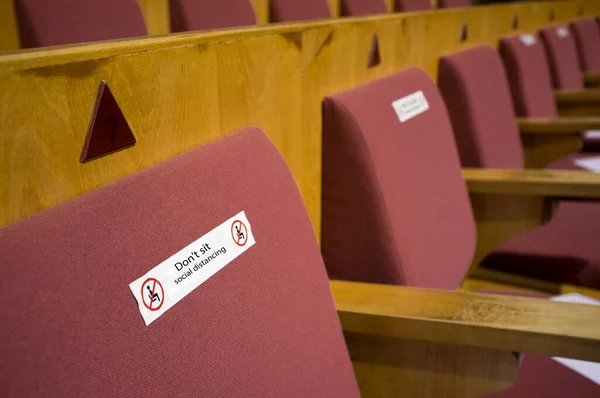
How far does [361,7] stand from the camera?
1.46 metres

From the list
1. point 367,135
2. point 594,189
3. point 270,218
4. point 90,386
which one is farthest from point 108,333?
point 594,189

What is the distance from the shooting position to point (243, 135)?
0.41 metres

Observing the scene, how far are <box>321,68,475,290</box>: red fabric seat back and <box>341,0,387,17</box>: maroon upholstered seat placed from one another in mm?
814

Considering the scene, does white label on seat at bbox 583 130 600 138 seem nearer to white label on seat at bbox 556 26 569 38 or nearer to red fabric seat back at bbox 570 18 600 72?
white label on seat at bbox 556 26 569 38

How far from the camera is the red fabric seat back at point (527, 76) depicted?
118 cm

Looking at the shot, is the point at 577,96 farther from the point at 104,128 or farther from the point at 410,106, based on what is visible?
the point at 104,128

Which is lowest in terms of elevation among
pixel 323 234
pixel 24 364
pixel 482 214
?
pixel 482 214

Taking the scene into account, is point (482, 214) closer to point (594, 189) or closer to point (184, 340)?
point (594, 189)

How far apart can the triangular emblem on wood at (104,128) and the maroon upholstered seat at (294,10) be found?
922 millimetres

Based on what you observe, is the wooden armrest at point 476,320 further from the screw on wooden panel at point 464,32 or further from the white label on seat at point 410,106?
the screw on wooden panel at point 464,32

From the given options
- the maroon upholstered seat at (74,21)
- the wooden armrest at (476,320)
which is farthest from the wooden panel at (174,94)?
the maroon upholstered seat at (74,21)

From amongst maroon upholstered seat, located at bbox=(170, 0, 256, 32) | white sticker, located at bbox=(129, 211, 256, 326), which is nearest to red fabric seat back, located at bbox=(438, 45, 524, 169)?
maroon upholstered seat, located at bbox=(170, 0, 256, 32)

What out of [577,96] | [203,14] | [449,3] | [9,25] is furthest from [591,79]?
[9,25]

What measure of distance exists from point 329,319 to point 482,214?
19.3 inches
